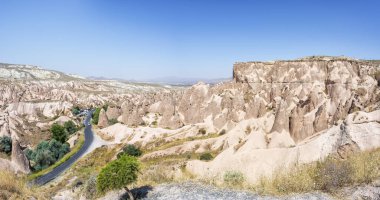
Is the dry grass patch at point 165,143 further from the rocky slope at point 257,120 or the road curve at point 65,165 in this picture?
the road curve at point 65,165

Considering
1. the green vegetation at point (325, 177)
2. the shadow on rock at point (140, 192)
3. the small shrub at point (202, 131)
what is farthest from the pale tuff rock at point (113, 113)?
the green vegetation at point (325, 177)

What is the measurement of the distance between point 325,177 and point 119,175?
28.5 ft

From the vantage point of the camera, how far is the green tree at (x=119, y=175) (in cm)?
1623

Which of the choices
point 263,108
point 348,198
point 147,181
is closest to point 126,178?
point 147,181

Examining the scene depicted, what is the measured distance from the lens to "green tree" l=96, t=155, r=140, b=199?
16.2m

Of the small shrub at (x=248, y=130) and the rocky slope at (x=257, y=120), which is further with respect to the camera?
the small shrub at (x=248, y=130)

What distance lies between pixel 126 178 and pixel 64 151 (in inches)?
1967

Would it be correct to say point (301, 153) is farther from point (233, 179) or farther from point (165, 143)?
point (165, 143)

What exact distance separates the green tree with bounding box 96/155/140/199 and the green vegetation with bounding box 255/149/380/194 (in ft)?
18.4

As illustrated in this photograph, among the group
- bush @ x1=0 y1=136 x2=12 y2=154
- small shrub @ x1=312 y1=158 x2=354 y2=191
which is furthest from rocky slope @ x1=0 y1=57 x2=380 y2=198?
bush @ x1=0 y1=136 x2=12 y2=154

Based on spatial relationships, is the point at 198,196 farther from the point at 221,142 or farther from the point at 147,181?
the point at 221,142

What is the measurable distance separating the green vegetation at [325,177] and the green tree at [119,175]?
5.60 metres

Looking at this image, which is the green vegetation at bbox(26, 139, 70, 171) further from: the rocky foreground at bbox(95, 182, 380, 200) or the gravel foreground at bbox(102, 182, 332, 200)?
the rocky foreground at bbox(95, 182, 380, 200)

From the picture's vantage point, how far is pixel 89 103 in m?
148
